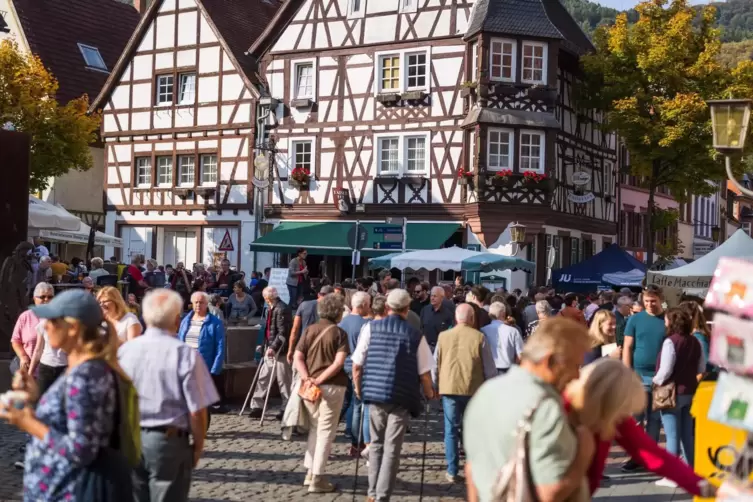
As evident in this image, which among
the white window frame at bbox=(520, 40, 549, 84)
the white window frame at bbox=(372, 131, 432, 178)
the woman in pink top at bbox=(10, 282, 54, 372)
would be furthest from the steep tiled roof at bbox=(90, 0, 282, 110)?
the woman in pink top at bbox=(10, 282, 54, 372)

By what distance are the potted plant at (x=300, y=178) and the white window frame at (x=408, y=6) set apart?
5.97 m

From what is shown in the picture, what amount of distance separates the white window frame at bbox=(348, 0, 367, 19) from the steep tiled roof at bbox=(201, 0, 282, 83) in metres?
3.99

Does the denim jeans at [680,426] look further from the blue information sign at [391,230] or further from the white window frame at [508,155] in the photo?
the white window frame at [508,155]

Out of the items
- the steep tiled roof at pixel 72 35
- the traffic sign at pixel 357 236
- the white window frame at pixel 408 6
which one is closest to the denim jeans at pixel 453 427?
the traffic sign at pixel 357 236

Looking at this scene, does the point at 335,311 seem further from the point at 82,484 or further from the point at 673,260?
the point at 673,260

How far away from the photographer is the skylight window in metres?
44.8

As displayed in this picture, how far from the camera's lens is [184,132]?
126 ft

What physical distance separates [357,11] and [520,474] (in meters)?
32.2

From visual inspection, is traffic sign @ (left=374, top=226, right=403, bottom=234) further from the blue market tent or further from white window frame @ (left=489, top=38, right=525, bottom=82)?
white window frame @ (left=489, top=38, right=525, bottom=82)

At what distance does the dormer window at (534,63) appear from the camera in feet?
108

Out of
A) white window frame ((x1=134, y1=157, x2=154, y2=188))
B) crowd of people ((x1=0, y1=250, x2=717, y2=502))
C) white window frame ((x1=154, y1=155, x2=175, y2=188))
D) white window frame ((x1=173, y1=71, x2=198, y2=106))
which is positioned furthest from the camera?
white window frame ((x1=134, y1=157, x2=154, y2=188))

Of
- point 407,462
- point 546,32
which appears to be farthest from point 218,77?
point 407,462

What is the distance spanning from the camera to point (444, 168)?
33688mm

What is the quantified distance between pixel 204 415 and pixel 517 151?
89.8ft
